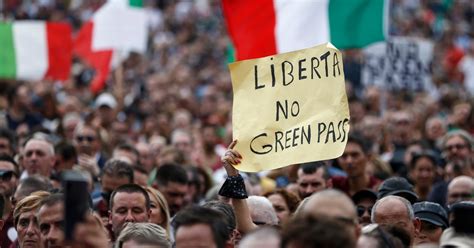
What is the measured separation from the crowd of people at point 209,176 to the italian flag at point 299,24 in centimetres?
115

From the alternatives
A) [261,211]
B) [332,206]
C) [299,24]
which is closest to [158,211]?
[261,211]

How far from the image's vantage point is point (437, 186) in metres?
10.7

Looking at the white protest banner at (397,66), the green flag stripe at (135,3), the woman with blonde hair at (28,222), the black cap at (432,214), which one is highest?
the green flag stripe at (135,3)

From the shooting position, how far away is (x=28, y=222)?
25.5ft

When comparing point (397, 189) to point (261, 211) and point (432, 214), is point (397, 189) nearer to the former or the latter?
point (432, 214)

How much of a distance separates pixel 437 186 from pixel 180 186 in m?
2.29

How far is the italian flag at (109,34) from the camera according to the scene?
17672mm

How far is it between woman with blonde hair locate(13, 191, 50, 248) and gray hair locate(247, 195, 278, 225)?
4.55ft

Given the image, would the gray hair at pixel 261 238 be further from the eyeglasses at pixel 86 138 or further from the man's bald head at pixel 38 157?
the eyeglasses at pixel 86 138

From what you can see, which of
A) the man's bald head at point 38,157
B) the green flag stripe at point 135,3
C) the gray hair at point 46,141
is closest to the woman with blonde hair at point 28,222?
the man's bald head at point 38,157

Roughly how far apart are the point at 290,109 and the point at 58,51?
955 cm

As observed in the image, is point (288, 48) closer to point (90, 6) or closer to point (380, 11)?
point (380, 11)

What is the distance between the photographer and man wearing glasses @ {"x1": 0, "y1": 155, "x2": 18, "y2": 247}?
8.60 meters

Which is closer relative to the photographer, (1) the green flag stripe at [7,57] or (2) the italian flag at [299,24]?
(2) the italian flag at [299,24]
